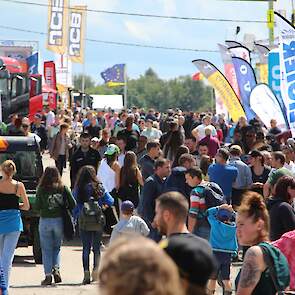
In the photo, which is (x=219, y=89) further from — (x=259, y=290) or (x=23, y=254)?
(x=259, y=290)

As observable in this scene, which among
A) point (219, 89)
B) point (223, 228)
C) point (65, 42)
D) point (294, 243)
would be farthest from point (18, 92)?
point (294, 243)

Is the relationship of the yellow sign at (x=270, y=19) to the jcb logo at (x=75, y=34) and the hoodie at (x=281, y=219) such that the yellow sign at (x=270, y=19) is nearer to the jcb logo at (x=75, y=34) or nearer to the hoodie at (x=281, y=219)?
the jcb logo at (x=75, y=34)

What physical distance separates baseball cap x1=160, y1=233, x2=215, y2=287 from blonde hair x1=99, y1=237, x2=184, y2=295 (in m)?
0.80

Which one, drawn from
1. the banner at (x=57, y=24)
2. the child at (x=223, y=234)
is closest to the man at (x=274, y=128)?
the child at (x=223, y=234)

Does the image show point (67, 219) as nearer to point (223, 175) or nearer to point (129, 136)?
point (223, 175)

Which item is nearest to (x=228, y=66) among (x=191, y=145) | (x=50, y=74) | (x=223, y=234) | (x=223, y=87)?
(x=223, y=87)

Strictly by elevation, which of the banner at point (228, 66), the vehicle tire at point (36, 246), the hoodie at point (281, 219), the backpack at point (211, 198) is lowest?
the vehicle tire at point (36, 246)

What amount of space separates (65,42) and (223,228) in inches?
1866

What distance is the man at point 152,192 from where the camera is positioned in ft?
41.8

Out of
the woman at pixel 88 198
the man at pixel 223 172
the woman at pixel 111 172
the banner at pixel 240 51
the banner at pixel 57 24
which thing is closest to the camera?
the woman at pixel 88 198

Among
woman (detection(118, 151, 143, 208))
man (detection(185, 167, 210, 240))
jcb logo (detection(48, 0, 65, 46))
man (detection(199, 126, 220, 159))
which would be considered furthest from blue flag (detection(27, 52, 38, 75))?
man (detection(185, 167, 210, 240))

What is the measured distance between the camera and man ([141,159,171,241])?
41.8ft

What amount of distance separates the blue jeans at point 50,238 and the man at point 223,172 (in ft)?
7.60

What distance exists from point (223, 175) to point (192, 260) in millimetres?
9918
